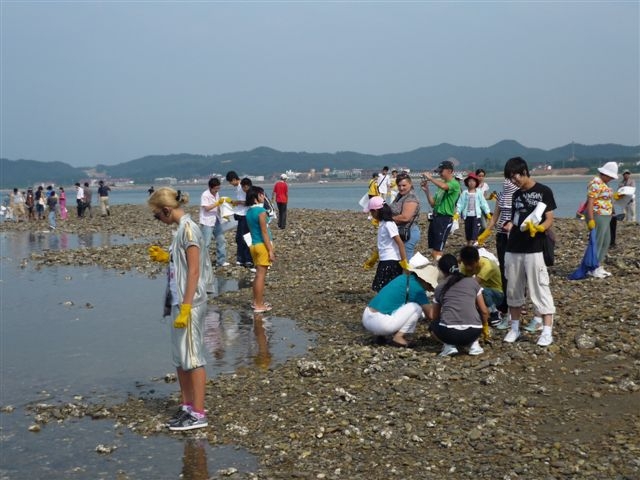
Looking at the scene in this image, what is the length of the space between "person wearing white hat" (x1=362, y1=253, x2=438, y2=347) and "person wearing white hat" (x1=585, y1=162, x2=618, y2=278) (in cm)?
445

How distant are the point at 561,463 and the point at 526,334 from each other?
3.29 metres

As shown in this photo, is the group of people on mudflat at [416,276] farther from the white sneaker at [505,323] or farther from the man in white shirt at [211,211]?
the man in white shirt at [211,211]

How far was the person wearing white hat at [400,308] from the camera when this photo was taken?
8203mm

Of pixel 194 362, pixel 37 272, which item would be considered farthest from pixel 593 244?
pixel 37 272

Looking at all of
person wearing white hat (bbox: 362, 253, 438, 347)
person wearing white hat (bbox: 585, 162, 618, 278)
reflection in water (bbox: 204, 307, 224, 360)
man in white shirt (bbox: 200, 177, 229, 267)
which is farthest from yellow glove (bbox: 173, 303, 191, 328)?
man in white shirt (bbox: 200, 177, 229, 267)

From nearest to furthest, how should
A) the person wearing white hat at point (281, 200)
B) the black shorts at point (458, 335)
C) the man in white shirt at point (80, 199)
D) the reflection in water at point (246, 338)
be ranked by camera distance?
the black shorts at point (458, 335) < the reflection in water at point (246, 338) < the person wearing white hat at point (281, 200) < the man in white shirt at point (80, 199)

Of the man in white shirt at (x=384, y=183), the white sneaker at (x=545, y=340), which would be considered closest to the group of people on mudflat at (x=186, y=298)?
the white sneaker at (x=545, y=340)

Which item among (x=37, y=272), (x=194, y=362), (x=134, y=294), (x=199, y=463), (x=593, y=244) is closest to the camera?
(x=199, y=463)

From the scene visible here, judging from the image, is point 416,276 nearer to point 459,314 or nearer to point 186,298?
point 459,314

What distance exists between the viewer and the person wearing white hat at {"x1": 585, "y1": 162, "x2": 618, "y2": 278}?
11359 millimetres

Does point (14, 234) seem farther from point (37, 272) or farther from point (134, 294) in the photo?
point (134, 294)

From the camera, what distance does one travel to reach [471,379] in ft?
22.6

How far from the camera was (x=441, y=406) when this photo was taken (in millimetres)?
6227

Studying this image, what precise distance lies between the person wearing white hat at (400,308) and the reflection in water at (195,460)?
298 centimetres
